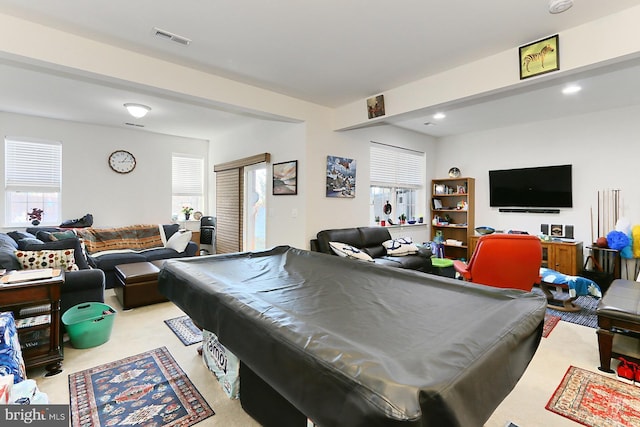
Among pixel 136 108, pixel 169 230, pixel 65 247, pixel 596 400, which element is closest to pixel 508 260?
pixel 596 400

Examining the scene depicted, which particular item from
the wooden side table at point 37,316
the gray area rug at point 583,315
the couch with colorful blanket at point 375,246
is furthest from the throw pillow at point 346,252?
the wooden side table at point 37,316

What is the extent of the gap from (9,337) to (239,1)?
8.45 ft

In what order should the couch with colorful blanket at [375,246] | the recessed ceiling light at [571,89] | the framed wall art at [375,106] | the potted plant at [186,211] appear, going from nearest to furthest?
the recessed ceiling light at [571,89] < the framed wall art at [375,106] < the couch with colorful blanket at [375,246] < the potted plant at [186,211]

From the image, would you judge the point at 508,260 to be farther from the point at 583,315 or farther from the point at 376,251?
the point at 376,251

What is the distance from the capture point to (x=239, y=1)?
215 cm

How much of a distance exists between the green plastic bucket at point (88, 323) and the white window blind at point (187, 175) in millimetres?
4088

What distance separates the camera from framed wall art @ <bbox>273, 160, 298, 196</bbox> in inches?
175

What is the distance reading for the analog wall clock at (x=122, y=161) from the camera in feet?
18.7

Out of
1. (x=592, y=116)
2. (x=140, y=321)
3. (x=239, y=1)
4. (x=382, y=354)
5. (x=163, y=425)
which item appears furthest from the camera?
(x=592, y=116)

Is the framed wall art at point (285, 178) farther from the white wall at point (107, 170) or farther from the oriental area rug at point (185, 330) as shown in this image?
the white wall at point (107, 170)

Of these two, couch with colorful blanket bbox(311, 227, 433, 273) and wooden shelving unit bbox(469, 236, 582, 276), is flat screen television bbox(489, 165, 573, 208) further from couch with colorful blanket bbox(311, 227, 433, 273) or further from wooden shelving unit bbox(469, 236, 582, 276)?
couch with colorful blanket bbox(311, 227, 433, 273)

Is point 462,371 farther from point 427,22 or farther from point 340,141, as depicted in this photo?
point 340,141

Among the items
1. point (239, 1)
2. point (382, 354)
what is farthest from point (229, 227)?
point (382, 354)

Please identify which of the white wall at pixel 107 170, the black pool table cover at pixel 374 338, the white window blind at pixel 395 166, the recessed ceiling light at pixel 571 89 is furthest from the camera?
the white window blind at pixel 395 166
